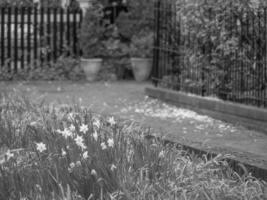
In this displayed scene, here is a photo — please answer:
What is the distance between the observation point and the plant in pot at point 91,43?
17406 mm

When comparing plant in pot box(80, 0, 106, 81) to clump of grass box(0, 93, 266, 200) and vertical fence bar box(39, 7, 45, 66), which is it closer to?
vertical fence bar box(39, 7, 45, 66)

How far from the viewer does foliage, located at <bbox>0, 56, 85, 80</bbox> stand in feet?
57.1

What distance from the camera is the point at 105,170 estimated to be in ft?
21.0

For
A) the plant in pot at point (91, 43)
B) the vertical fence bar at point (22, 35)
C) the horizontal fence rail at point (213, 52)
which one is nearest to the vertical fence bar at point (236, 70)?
the horizontal fence rail at point (213, 52)

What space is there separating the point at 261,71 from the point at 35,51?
23.7 ft

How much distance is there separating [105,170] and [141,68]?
35.7 ft

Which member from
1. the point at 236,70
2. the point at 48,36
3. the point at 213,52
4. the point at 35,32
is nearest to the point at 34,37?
the point at 35,32

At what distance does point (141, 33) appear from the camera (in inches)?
696

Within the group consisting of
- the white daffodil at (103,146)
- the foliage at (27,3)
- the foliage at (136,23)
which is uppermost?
the foliage at (27,3)

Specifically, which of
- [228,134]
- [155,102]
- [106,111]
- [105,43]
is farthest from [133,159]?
[105,43]

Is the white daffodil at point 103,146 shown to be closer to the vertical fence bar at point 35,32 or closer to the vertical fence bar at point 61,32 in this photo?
the vertical fence bar at point 35,32

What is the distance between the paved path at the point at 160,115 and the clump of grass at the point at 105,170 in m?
0.72

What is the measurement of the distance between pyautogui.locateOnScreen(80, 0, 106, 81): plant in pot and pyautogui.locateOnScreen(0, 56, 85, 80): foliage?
0.21 metres

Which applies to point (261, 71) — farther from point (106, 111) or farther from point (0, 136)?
point (0, 136)
